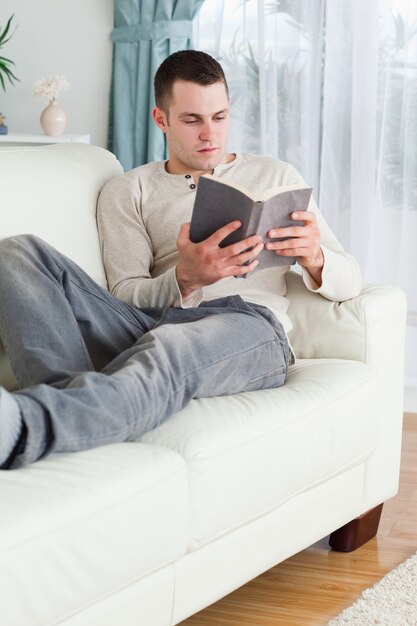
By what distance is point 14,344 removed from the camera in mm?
1801

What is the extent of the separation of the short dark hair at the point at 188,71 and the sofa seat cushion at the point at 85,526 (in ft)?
3.50

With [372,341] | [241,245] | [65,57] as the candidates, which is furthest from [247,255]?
[65,57]

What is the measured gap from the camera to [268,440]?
5.67 feet

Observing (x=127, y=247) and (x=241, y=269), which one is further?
(x=127, y=247)

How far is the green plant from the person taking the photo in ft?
13.4

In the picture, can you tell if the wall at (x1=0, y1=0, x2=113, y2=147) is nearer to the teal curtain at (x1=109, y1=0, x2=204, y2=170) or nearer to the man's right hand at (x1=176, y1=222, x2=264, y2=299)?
the teal curtain at (x1=109, y1=0, x2=204, y2=170)

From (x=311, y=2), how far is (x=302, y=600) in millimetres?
2342

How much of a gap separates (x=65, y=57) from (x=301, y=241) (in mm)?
2521

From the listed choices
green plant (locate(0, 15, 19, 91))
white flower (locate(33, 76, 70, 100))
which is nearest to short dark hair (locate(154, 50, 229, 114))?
white flower (locate(33, 76, 70, 100))

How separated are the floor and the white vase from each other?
2247 mm

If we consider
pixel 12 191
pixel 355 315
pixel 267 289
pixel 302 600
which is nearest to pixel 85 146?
pixel 12 191

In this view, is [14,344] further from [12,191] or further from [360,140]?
[360,140]

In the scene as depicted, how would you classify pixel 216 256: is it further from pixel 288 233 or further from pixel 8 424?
pixel 8 424

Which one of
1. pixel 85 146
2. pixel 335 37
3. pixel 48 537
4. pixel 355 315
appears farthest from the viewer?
pixel 335 37
